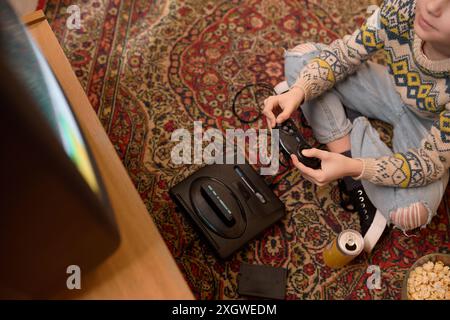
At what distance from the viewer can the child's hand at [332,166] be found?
3.35 ft

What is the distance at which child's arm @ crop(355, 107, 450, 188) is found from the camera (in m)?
0.99

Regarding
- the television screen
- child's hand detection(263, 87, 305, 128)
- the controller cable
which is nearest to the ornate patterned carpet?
the controller cable

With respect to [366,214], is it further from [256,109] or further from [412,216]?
[256,109]

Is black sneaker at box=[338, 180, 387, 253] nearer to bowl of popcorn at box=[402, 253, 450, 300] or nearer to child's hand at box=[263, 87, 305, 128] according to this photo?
bowl of popcorn at box=[402, 253, 450, 300]

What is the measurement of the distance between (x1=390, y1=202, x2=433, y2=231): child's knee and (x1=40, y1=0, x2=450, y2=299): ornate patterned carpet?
0.10 meters

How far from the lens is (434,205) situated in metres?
1.09

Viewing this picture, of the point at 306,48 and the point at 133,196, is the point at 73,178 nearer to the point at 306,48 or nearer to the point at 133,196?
the point at 133,196

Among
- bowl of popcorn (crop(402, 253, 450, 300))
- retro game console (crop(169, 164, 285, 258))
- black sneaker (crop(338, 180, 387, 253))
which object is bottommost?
bowl of popcorn (crop(402, 253, 450, 300))

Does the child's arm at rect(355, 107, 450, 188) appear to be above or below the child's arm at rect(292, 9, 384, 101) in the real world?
below

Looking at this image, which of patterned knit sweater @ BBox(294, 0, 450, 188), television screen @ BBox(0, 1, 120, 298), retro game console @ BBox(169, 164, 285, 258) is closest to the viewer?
television screen @ BBox(0, 1, 120, 298)

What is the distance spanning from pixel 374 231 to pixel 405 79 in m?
0.43

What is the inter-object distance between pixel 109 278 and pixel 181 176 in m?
0.60
